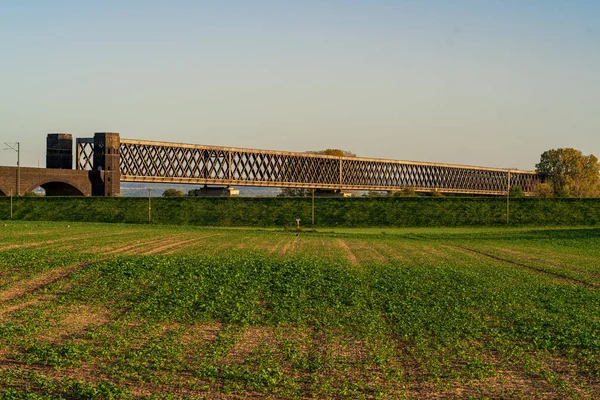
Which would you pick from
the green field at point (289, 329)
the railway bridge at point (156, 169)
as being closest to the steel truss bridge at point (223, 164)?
the railway bridge at point (156, 169)

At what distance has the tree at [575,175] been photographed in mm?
184500

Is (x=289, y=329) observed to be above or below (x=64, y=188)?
below

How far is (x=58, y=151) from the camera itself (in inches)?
5408

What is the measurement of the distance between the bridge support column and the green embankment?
21.5m

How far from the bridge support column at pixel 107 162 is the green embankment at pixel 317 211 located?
70.5 feet

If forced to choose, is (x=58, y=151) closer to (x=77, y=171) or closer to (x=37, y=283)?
(x=77, y=171)

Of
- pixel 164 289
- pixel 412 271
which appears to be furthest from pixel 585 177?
pixel 164 289

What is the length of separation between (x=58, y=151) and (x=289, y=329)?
414 ft

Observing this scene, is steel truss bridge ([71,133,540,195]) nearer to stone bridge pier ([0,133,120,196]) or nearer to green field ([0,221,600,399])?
stone bridge pier ([0,133,120,196])

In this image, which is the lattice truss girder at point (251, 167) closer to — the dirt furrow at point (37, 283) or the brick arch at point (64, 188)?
the brick arch at point (64, 188)

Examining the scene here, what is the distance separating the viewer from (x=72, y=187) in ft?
429

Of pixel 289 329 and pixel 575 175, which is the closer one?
pixel 289 329

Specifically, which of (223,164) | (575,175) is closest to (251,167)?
(223,164)

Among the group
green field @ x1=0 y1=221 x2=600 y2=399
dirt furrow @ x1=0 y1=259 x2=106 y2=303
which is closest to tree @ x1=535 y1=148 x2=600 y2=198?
green field @ x1=0 y1=221 x2=600 y2=399
